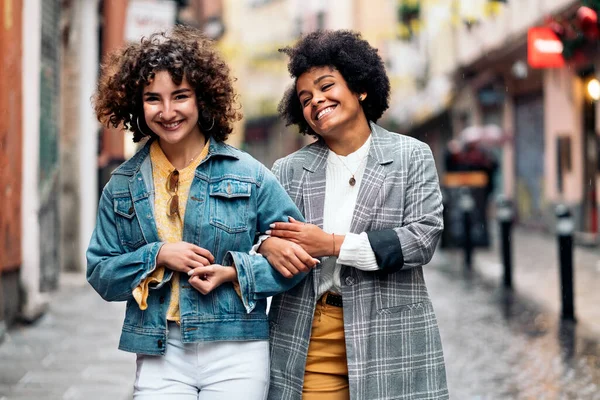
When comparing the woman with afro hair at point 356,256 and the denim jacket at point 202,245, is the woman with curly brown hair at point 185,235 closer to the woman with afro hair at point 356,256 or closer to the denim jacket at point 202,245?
the denim jacket at point 202,245

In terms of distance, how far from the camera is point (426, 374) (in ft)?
10.4

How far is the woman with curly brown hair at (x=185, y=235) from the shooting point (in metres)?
2.88

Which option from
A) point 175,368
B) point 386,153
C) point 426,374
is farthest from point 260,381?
point 386,153

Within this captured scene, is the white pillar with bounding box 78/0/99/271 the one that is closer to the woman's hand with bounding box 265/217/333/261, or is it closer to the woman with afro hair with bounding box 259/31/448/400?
the woman with afro hair with bounding box 259/31/448/400

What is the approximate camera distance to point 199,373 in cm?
289

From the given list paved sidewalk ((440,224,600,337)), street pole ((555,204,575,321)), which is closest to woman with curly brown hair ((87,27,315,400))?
paved sidewalk ((440,224,600,337))

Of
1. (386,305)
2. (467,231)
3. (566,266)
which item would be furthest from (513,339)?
(467,231)

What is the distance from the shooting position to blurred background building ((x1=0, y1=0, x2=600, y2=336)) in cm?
875

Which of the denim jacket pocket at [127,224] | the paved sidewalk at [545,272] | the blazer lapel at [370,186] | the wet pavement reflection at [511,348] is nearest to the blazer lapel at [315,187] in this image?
the blazer lapel at [370,186]

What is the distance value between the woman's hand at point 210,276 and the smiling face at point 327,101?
0.63 meters

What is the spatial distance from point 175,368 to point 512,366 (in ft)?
14.9

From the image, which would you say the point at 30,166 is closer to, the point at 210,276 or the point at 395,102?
the point at 210,276

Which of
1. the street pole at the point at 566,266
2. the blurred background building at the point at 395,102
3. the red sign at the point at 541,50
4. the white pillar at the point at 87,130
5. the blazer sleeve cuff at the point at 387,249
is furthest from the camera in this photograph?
the red sign at the point at 541,50

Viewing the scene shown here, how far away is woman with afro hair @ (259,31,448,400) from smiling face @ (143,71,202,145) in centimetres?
46
